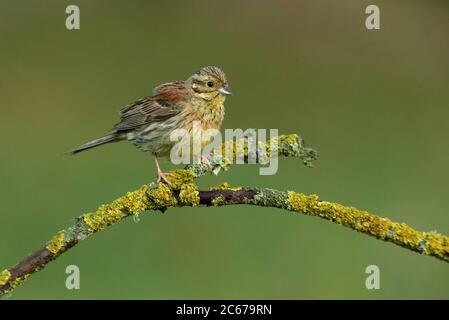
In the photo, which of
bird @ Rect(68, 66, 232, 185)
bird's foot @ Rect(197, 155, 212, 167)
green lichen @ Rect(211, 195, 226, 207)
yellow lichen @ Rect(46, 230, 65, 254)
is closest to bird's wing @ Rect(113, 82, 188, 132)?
bird @ Rect(68, 66, 232, 185)

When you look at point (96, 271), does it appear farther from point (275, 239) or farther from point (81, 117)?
point (81, 117)

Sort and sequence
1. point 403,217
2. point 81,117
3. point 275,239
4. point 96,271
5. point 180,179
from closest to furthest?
point 180,179 → point 96,271 → point 275,239 → point 403,217 → point 81,117

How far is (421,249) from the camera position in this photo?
10.4 ft

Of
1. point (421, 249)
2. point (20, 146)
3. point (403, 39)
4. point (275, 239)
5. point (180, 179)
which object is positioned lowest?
point (421, 249)

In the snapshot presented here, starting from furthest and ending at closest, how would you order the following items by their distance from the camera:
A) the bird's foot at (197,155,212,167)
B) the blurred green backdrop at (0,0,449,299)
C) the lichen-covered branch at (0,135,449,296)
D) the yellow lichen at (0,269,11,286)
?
the blurred green backdrop at (0,0,449,299) → the bird's foot at (197,155,212,167) → the lichen-covered branch at (0,135,449,296) → the yellow lichen at (0,269,11,286)

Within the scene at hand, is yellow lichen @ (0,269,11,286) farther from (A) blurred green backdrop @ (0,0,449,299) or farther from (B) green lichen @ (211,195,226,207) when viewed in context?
(A) blurred green backdrop @ (0,0,449,299)

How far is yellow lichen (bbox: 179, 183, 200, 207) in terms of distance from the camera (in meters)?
3.33

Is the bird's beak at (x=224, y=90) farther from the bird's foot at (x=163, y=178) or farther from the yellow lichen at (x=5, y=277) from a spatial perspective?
the yellow lichen at (x=5, y=277)

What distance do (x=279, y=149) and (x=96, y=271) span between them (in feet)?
9.40

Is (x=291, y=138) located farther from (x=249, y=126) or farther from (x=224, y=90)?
(x=249, y=126)

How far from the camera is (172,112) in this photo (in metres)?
4.49

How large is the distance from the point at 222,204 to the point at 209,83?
50.7 inches

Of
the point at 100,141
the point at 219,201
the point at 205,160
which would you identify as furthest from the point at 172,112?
the point at 219,201

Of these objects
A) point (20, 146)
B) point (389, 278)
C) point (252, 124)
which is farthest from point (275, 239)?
point (20, 146)
